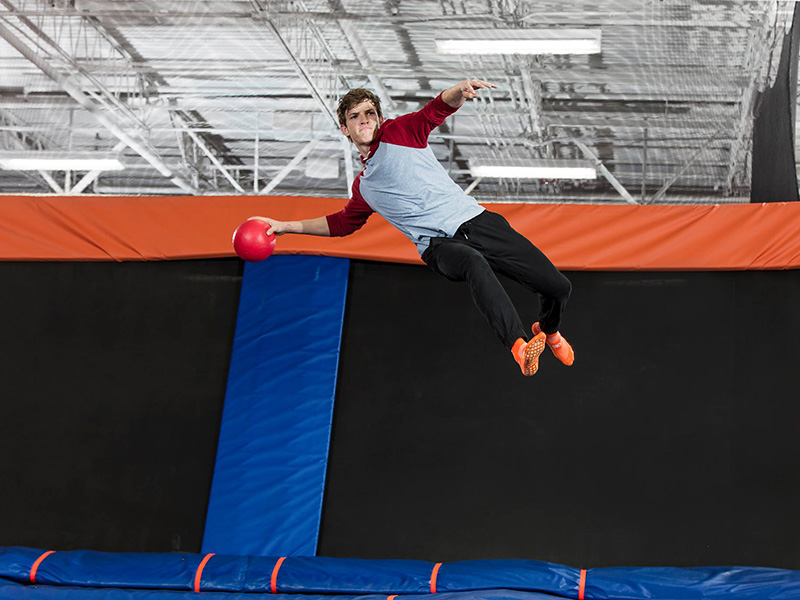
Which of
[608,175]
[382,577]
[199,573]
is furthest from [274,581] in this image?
[608,175]

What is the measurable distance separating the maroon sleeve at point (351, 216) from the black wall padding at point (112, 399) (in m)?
1.77

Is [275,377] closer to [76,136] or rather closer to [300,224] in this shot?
[300,224]

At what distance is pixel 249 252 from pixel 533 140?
9.12 ft

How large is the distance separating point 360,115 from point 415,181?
0.32 meters

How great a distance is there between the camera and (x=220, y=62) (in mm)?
5250

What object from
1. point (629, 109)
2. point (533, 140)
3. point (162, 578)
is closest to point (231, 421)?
point (162, 578)

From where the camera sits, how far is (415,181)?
127 inches

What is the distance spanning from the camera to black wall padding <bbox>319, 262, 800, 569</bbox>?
4602 millimetres

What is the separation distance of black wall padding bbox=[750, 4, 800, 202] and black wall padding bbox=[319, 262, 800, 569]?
0.49 meters

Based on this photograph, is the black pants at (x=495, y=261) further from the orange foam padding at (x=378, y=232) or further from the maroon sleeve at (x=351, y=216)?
the orange foam padding at (x=378, y=232)

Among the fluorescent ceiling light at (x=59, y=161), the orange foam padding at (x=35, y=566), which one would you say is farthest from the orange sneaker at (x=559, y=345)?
the fluorescent ceiling light at (x=59, y=161)

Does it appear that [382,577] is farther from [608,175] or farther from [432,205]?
[608,175]

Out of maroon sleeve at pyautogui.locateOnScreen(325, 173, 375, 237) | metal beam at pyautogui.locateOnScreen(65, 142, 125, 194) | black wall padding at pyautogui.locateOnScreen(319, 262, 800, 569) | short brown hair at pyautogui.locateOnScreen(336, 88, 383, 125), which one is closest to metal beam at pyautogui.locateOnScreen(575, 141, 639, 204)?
black wall padding at pyautogui.locateOnScreen(319, 262, 800, 569)

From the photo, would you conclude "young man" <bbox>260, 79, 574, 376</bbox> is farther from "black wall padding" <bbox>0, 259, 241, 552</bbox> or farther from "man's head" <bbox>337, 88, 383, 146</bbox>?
"black wall padding" <bbox>0, 259, 241, 552</bbox>
